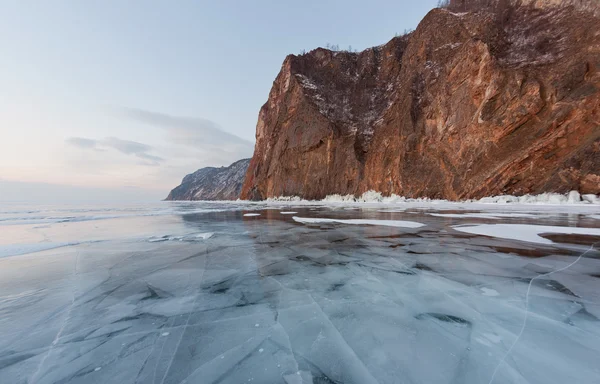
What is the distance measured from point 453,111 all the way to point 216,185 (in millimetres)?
104224

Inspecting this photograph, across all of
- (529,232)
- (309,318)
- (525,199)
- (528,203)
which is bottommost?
(309,318)

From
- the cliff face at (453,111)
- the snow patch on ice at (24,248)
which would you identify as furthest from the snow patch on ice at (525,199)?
the snow patch on ice at (24,248)

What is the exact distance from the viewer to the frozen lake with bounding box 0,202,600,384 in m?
1.65

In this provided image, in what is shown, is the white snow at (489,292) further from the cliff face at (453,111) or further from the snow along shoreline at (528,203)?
the cliff face at (453,111)

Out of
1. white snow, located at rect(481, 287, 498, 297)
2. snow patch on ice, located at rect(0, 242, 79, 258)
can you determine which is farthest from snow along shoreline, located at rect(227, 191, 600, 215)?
snow patch on ice, located at rect(0, 242, 79, 258)

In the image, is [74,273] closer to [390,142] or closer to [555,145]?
[555,145]

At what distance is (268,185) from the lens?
1754 inches

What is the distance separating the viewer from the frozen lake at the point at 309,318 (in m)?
1.65

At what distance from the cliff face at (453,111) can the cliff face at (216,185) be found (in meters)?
60.0

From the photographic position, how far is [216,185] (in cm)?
11306

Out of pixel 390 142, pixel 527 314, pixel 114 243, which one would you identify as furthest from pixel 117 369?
pixel 390 142

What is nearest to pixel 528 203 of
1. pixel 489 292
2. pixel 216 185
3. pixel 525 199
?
pixel 525 199

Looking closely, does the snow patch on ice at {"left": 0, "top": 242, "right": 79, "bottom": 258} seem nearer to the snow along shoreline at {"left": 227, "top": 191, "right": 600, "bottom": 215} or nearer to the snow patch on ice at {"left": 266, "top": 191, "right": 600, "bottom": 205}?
the snow along shoreline at {"left": 227, "top": 191, "right": 600, "bottom": 215}

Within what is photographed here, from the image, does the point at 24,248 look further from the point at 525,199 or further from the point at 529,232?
the point at 525,199
